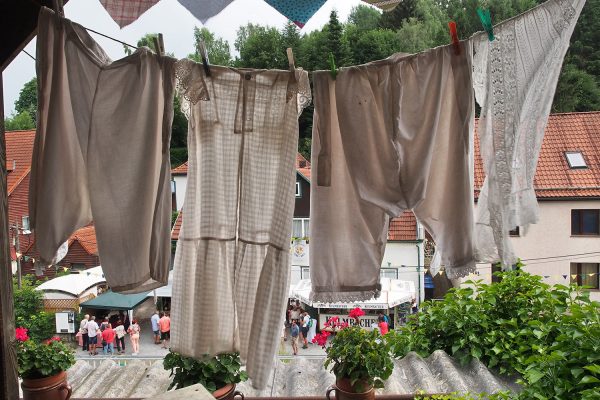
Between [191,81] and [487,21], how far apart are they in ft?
2.74

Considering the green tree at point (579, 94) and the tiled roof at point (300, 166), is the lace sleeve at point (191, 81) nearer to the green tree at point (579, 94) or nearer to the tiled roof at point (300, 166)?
the tiled roof at point (300, 166)

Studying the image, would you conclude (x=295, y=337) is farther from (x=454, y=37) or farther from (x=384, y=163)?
(x=454, y=37)

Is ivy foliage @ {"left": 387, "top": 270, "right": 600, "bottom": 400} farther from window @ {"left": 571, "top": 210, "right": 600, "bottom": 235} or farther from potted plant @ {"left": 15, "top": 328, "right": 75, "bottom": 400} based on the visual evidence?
window @ {"left": 571, "top": 210, "right": 600, "bottom": 235}

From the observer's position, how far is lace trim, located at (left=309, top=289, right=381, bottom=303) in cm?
141

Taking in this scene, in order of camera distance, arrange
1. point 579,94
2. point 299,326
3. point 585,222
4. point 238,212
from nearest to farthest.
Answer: point 238,212 < point 579,94 < point 585,222 < point 299,326

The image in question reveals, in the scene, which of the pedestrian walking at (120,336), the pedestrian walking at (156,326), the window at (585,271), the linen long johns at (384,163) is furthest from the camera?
the pedestrian walking at (156,326)

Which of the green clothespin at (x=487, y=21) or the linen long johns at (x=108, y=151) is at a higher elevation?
the green clothespin at (x=487, y=21)

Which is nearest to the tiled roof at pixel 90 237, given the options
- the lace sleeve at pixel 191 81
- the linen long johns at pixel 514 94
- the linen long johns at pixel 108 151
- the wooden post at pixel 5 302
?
the linen long johns at pixel 108 151

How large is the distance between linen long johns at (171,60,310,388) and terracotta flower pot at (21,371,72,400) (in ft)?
3.36

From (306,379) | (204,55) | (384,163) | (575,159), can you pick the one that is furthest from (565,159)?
(204,55)

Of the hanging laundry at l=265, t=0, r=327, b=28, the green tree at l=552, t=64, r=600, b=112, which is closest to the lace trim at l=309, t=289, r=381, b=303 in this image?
the hanging laundry at l=265, t=0, r=327, b=28

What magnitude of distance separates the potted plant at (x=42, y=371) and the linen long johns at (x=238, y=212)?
39.4 inches

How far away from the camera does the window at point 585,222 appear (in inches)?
255

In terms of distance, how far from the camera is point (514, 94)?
50.8 inches
